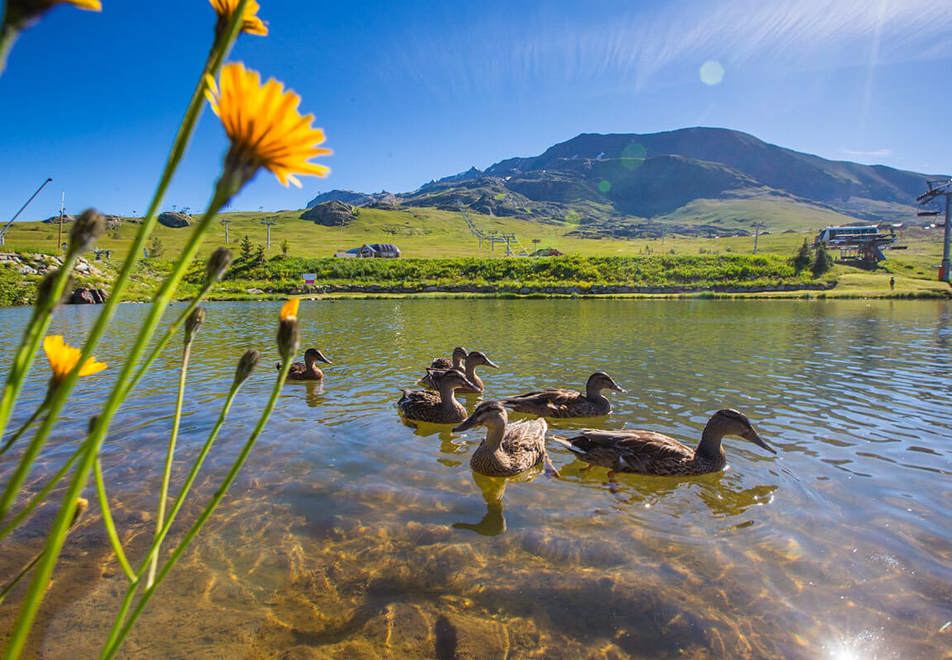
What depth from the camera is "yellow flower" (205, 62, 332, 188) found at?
1213 millimetres

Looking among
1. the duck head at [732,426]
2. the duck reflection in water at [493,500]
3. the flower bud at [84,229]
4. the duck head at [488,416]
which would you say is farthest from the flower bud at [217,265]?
the duck head at [732,426]

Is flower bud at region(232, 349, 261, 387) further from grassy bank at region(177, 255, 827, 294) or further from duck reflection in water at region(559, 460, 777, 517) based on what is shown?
grassy bank at region(177, 255, 827, 294)

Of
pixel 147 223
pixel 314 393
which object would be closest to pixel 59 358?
pixel 147 223

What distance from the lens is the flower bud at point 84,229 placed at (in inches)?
47.3

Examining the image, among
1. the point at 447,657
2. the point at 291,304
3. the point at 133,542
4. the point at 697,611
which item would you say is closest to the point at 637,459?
the point at 697,611

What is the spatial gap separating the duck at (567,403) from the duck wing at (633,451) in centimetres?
233

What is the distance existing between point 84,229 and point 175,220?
210 m

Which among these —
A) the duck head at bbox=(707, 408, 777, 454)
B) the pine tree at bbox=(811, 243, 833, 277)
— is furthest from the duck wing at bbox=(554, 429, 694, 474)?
the pine tree at bbox=(811, 243, 833, 277)

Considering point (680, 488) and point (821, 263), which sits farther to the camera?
point (821, 263)

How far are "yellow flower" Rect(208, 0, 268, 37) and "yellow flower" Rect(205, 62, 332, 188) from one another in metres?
0.19

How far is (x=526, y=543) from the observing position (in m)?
5.29

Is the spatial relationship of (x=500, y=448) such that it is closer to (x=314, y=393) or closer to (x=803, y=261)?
(x=314, y=393)

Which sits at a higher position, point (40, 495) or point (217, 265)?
point (217, 265)

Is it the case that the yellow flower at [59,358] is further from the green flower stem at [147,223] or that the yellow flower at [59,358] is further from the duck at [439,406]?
the duck at [439,406]
